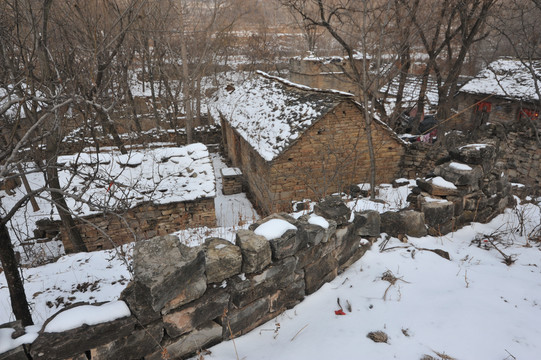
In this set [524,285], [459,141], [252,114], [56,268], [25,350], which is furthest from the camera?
[459,141]

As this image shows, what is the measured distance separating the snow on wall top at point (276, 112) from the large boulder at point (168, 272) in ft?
21.3

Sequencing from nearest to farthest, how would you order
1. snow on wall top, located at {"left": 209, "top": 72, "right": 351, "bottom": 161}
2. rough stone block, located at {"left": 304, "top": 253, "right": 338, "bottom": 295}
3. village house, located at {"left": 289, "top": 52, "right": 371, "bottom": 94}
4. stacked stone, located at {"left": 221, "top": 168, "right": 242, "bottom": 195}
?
rough stone block, located at {"left": 304, "top": 253, "right": 338, "bottom": 295}
snow on wall top, located at {"left": 209, "top": 72, "right": 351, "bottom": 161}
stacked stone, located at {"left": 221, "top": 168, "right": 242, "bottom": 195}
village house, located at {"left": 289, "top": 52, "right": 371, "bottom": 94}

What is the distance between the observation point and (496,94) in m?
16.0

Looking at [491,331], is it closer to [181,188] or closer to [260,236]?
[260,236]

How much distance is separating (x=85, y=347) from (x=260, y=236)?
5.07 feet

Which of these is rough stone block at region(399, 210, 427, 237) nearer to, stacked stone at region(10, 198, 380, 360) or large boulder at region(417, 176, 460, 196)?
large boulder at region(417, 176, 460, 196)

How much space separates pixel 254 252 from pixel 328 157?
7282 mm

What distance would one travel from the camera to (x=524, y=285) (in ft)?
11.0

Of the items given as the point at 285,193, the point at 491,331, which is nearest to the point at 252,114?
the point at 285,193

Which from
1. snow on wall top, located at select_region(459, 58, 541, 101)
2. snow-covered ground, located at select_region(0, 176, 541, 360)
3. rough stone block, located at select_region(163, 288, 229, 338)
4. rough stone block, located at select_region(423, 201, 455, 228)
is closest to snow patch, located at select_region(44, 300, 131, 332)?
rough stone block, located at select_region(163, 288, 229, 338)

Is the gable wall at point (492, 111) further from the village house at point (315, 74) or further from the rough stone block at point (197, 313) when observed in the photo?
the rough stone block at point (197, 313)

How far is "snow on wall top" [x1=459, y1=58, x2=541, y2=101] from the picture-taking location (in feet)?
47.4

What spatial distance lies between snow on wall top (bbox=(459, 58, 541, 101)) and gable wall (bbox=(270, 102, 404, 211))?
27.1 ft

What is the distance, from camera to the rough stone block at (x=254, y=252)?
2729 millimetres
